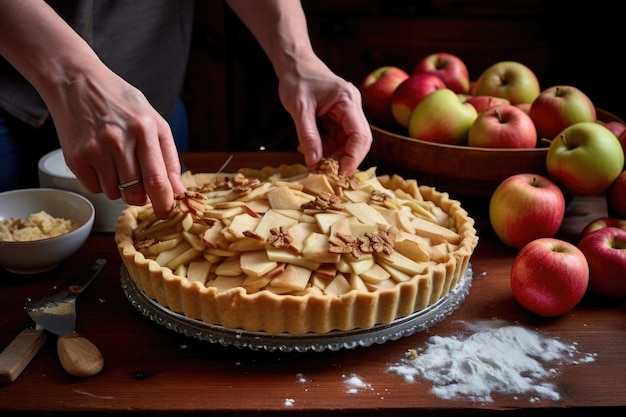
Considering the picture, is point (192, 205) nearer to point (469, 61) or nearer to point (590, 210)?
point (590, 210)

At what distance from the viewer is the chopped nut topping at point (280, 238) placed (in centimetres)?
125

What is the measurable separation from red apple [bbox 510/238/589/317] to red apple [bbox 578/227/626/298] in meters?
0.05

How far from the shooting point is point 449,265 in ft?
4.18

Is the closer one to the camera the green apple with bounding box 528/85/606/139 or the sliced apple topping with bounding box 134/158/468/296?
the sliced apple topping with bounding box 134/158/468/296

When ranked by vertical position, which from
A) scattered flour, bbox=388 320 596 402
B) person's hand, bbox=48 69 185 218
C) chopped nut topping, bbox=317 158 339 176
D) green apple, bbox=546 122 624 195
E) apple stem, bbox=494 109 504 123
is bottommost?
scattered flour, bbox=388 320 596 402

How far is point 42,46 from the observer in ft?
3.98

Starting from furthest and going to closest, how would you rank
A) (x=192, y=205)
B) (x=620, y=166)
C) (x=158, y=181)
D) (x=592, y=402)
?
(x=620, y=166), (x=192, y=205), (x=158, y=181), (x=592, y=402)

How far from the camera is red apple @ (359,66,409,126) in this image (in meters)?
2.13

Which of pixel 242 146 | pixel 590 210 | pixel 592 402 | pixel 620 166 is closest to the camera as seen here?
pixel 592 402

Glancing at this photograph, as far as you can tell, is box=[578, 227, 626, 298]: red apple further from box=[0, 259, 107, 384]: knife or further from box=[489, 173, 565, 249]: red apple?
box=[0, 259, 107, 384]: knife

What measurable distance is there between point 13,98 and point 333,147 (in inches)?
35.5

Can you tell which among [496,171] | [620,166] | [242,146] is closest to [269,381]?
[496,171]

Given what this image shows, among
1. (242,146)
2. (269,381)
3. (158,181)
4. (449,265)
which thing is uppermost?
(158,181)

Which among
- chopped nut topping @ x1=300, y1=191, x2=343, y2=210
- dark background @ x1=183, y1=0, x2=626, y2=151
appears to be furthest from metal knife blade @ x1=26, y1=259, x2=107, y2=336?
dark background @ x1=183, y1=0, x2=626, y2=151
